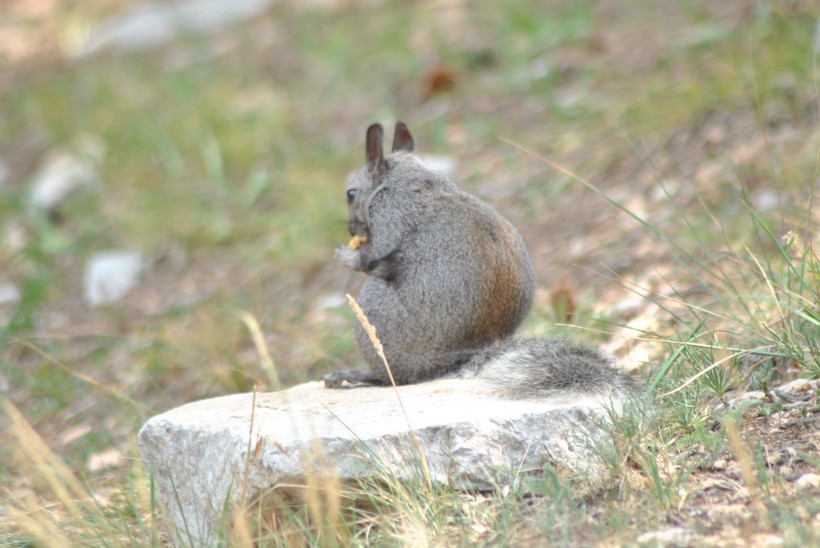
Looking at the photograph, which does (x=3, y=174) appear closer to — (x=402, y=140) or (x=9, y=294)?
(x=9, y=294)

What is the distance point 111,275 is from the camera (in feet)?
21.7

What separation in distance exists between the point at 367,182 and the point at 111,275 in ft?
11.2

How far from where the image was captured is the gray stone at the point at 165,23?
388 inches

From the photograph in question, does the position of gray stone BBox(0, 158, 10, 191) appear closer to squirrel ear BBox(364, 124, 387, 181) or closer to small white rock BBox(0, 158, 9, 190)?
small white rock BBox(0, 158, 9, 190)

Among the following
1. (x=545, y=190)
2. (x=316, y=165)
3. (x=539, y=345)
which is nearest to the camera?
(x=539, y=345)

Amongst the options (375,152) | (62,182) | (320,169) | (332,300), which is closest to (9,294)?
(62,182)

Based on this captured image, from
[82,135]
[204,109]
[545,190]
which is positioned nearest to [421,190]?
[545,190]

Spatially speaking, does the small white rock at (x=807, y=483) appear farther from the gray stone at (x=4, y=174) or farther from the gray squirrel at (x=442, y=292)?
the gray stone at (x=4, y=174)

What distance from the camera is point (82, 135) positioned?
799 centimetres

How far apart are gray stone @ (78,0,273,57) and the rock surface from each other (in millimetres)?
7436

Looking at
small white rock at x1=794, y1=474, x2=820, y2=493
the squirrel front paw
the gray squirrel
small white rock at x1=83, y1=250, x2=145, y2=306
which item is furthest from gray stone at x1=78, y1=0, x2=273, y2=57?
small white rock at x1=794, y1=474, x2=820, y2=493

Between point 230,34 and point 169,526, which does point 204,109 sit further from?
point 169,526

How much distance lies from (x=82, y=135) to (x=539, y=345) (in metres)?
5.89

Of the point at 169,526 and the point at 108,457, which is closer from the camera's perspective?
the point at 169,526
